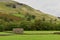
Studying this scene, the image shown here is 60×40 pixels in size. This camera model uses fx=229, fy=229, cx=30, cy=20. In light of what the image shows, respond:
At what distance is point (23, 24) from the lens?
55.6 metres

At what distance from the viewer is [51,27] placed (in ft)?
179

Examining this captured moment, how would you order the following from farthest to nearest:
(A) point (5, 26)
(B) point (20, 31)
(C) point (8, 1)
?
(C) point (8, 1) → (A) point (5, 26) → (B) point (20, 31)

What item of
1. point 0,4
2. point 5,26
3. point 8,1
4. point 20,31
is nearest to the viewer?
point 20,31

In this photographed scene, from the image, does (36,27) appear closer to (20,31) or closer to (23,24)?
(23,24)

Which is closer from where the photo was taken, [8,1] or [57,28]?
[57,28]

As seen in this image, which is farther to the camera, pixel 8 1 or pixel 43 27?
pixel 8 1

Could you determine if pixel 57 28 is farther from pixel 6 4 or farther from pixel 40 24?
pixel 6 4

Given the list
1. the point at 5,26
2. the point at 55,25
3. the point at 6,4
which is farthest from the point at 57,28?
the point at 6,4

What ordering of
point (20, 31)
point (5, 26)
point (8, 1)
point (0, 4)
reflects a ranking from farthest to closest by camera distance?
point (8, 1), point (0, 4), point (5, 26), point (20, 31)

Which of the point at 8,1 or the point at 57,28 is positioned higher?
the point at 8,1

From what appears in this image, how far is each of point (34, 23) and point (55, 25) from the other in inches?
205

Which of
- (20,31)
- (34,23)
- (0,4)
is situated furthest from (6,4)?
(20,31)

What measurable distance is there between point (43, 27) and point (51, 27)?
1.91 meters

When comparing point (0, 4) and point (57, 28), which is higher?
point (0, 4)
